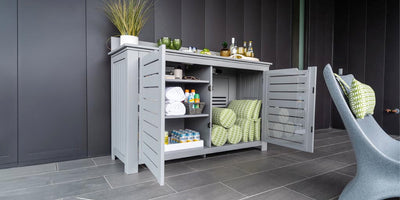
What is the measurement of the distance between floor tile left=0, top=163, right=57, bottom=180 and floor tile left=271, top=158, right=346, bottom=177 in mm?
1832

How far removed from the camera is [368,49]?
401cm

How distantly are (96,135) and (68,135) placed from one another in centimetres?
24

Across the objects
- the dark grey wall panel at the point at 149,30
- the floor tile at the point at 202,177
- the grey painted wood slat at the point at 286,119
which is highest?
the dark grey wall panel at the point at 149,30

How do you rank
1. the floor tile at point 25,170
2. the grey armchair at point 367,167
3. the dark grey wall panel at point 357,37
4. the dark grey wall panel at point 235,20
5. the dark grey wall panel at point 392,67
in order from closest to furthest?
the grey armchair at point 367,167 → the floor tile at point 25,170 → the dark grey wall panel at point 235,20 → the dark grey wall panel at point 392,67 → the dark grey wall panel at point 357,37

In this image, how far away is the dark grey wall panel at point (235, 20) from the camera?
309 centimetres

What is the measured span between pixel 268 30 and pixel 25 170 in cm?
339

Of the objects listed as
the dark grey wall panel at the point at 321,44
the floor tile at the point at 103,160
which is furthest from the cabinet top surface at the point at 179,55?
the dark grey wall panel at the point at 321,44

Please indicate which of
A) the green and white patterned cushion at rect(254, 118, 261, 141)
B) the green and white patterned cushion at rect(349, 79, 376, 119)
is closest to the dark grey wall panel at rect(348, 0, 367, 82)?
the green and white patterned cushion at rect(254, 118, 261, 141)

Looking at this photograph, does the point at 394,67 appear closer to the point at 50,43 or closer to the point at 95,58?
the point at 95,58

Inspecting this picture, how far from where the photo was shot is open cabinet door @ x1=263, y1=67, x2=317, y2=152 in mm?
2148

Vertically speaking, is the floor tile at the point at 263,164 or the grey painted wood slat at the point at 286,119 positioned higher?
the grey painted wood slat at the point at 286,119

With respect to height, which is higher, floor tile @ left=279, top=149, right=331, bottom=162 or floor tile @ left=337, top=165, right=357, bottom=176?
floor tile @ left=279, top=149, right=331, bottom=162

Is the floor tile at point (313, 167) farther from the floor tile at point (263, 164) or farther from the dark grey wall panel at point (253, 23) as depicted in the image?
the dark grey wall panel at point (253, 23)

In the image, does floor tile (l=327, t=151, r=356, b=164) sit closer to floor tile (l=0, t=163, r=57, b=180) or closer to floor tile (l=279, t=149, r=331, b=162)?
floor tile (l=279, t=149, r=331, b=162)
